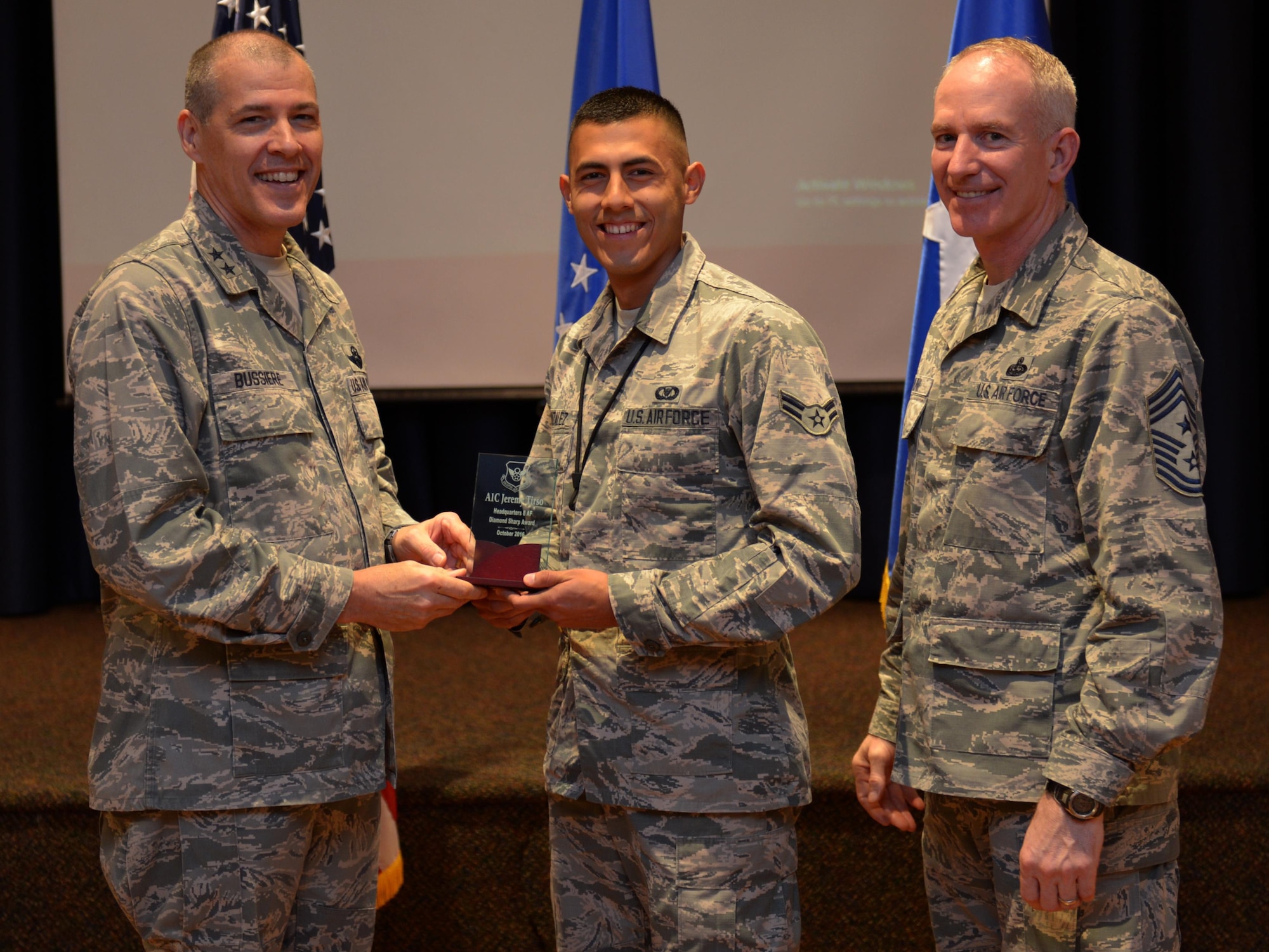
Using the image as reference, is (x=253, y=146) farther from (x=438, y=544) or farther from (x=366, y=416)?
(x=438, y=544)

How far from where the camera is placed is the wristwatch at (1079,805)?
1.53 metres

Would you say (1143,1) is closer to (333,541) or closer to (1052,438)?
(1052,438)

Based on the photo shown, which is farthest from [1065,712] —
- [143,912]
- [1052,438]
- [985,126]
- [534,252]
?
[534,252]

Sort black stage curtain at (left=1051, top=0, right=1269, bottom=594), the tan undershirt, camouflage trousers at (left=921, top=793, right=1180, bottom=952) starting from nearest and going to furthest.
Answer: camouflage trousers at (left=921, top=793, right=1180, bottom=952), the tan undershirt, black stage curtain at (left=1051, top=0, right=1269, bottom=594)

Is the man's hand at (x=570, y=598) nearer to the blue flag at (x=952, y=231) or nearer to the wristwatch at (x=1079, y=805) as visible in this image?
the wristwatch at (x=1079, y=805)

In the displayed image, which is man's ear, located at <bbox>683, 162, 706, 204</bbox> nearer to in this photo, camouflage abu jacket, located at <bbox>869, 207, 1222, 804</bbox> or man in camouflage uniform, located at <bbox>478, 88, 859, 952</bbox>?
man in camouflage uniform, located at <bbox>478, 88, 859, 952</bbox>

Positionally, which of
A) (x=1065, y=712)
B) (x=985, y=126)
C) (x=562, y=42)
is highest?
(x=562, y=42)

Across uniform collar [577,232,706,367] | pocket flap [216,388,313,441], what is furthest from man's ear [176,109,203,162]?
uniform collar [577,232,706,367]

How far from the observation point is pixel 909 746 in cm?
179

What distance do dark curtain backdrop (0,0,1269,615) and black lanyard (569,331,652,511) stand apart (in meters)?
2.70

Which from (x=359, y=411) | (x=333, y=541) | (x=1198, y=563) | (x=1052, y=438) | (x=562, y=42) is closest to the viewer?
(x=1198, y=563)

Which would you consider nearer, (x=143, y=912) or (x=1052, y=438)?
(x=1052, y=438)

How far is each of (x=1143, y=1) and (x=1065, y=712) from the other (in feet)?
12.8

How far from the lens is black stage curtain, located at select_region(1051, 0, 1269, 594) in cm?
450
